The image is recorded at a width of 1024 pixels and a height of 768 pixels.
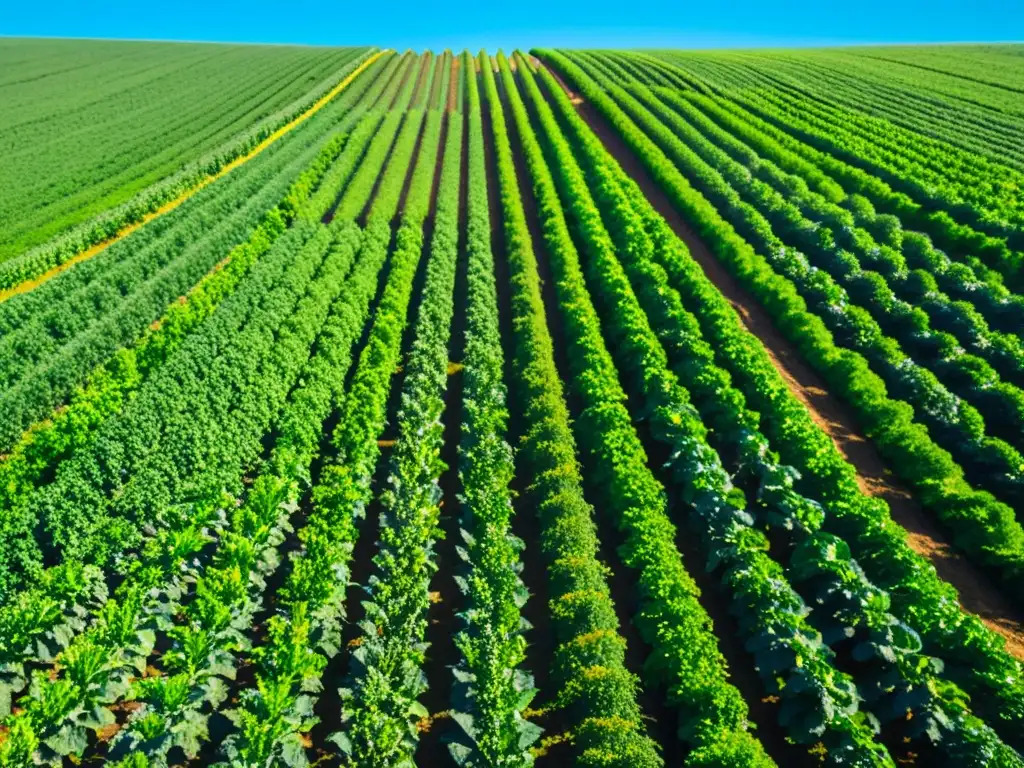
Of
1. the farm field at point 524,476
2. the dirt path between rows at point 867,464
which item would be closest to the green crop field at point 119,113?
the farm field at point 524,476

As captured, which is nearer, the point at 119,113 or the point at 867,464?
the point at 867,464

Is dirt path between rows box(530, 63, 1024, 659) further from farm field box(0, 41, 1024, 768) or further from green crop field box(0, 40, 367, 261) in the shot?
green crop field box(0, 40, 367, 261)

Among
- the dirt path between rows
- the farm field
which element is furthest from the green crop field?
the dirt path between rows

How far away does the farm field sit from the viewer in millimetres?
12383

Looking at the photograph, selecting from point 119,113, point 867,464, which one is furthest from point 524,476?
point 119,113

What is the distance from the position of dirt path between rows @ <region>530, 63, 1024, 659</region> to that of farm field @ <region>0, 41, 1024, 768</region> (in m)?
0.11

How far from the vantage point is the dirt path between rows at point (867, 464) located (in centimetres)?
1539

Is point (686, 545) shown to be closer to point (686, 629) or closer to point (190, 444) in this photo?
point (686, 629)

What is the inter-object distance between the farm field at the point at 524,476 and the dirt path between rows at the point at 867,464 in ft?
0.35

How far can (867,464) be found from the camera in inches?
783

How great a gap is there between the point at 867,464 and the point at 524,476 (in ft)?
36.5

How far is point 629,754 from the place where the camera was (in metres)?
11.2

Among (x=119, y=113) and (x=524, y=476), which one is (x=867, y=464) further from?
(x=119, y=113)

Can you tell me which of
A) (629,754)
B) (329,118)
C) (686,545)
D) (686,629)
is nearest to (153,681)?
(629,754)
